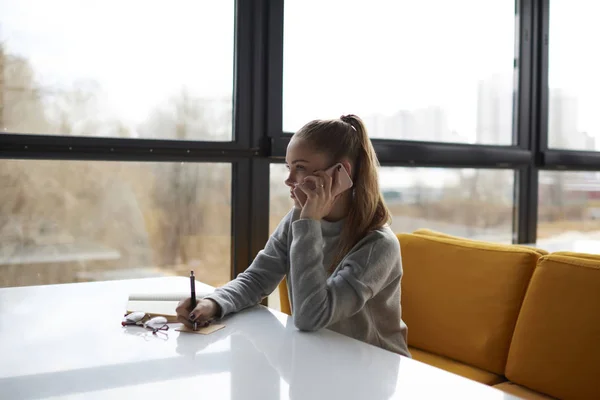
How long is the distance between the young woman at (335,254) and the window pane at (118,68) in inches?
Answer: 33.4

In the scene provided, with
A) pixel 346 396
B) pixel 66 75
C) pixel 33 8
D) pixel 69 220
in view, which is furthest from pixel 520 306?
pixel 33 8

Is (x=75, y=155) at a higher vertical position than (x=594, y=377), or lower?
higher

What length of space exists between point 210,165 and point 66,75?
0.62 m

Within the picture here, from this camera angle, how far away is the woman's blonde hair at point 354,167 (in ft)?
5.10

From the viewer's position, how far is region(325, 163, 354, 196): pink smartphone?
5.02 ft

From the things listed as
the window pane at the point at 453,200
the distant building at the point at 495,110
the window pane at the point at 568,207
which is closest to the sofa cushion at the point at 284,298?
the window pane at the point at 453,200

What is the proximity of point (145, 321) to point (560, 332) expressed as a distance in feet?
3.53

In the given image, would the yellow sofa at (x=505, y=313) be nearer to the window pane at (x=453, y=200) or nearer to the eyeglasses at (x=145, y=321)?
the window pane at (x=453, y=200)

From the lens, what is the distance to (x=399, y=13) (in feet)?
9.21

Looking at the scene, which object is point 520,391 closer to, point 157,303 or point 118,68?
point 157,303

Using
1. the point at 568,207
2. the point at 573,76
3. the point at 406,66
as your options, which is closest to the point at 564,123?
the point at 573,76

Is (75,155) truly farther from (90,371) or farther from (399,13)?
(399,13)

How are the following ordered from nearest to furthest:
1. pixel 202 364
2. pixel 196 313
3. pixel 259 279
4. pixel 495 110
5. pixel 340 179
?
pixel 202 364, pixel 196 313, pixel 340 179, pixel 259 279, pixel 495 110

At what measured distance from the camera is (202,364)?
1.14 meters
